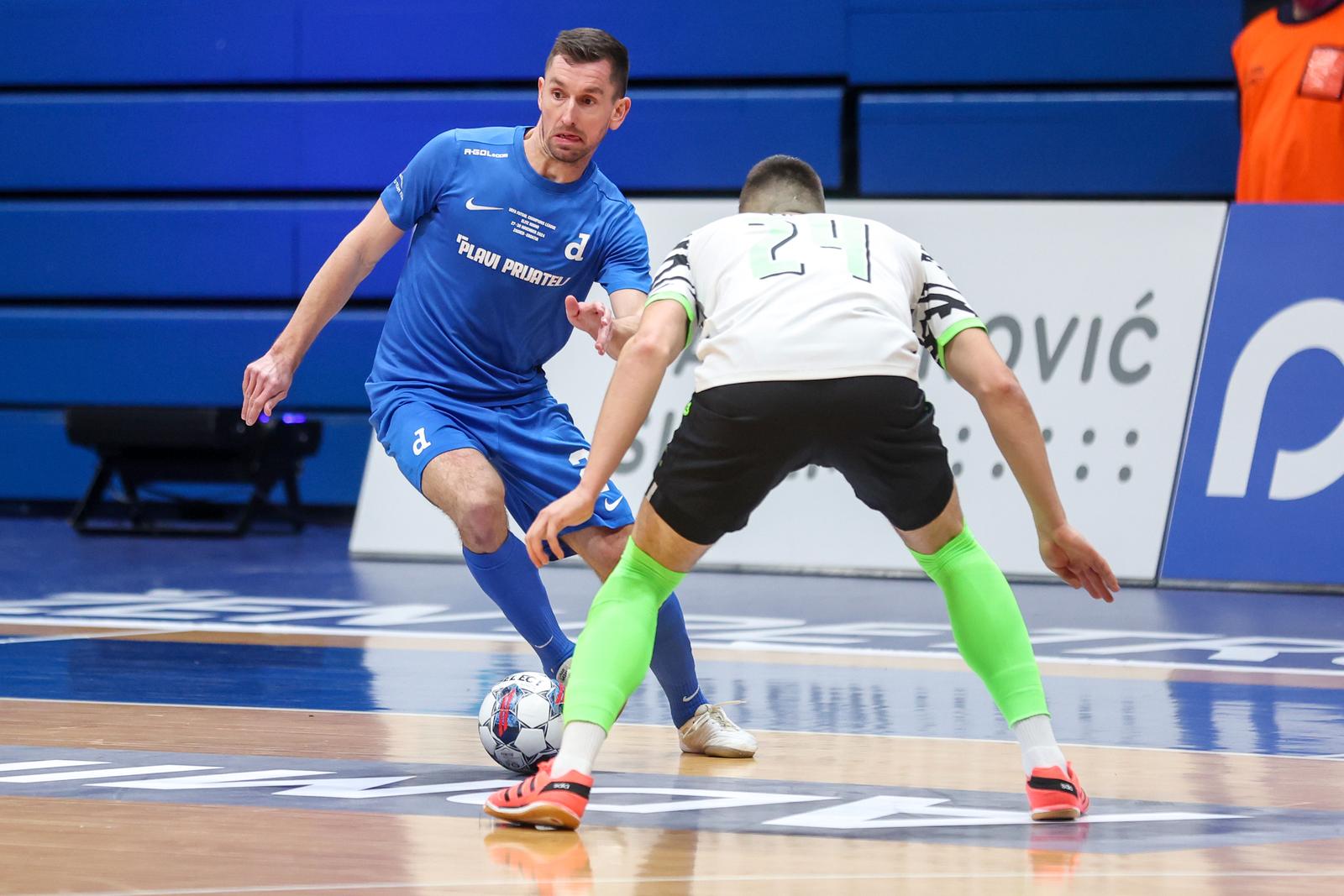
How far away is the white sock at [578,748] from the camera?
318 cm

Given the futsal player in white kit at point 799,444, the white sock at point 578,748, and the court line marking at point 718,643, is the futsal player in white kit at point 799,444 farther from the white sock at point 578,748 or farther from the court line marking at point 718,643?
Answer: the court line marking at point 718,643

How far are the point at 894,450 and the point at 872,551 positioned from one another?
16.4 feet

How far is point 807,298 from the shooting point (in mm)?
3395

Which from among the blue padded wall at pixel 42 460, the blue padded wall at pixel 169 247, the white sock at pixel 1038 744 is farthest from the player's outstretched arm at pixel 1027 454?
the blue padded wall at pixel 42 460

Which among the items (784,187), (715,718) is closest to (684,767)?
(715,718)

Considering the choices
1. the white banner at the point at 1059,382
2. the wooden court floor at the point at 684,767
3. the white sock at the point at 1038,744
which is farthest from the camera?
the white banner at the point at 1059,382

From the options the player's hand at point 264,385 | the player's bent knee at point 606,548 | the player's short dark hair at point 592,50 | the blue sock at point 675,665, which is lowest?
the blue sock at point 675,665

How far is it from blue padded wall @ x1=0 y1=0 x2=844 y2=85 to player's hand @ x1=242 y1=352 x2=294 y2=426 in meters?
6.36

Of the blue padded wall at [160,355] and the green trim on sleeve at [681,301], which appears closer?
the green trim on sleeve at [681,301]

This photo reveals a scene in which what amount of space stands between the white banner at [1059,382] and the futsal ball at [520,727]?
4.44 meters

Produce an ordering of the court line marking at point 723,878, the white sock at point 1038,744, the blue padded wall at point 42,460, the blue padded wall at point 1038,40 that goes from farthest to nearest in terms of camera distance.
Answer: the blue padded wall at point 42,460 < the blue padded wall at point 1038,40 < the white sock at point 1038,744 < the court line marking at point 723,878

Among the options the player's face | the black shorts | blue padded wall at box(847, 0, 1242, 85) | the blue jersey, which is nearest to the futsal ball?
the black shorts

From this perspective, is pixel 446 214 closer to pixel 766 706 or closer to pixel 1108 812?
pixel 766 706

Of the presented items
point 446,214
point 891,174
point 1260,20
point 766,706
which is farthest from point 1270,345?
point 446,214
